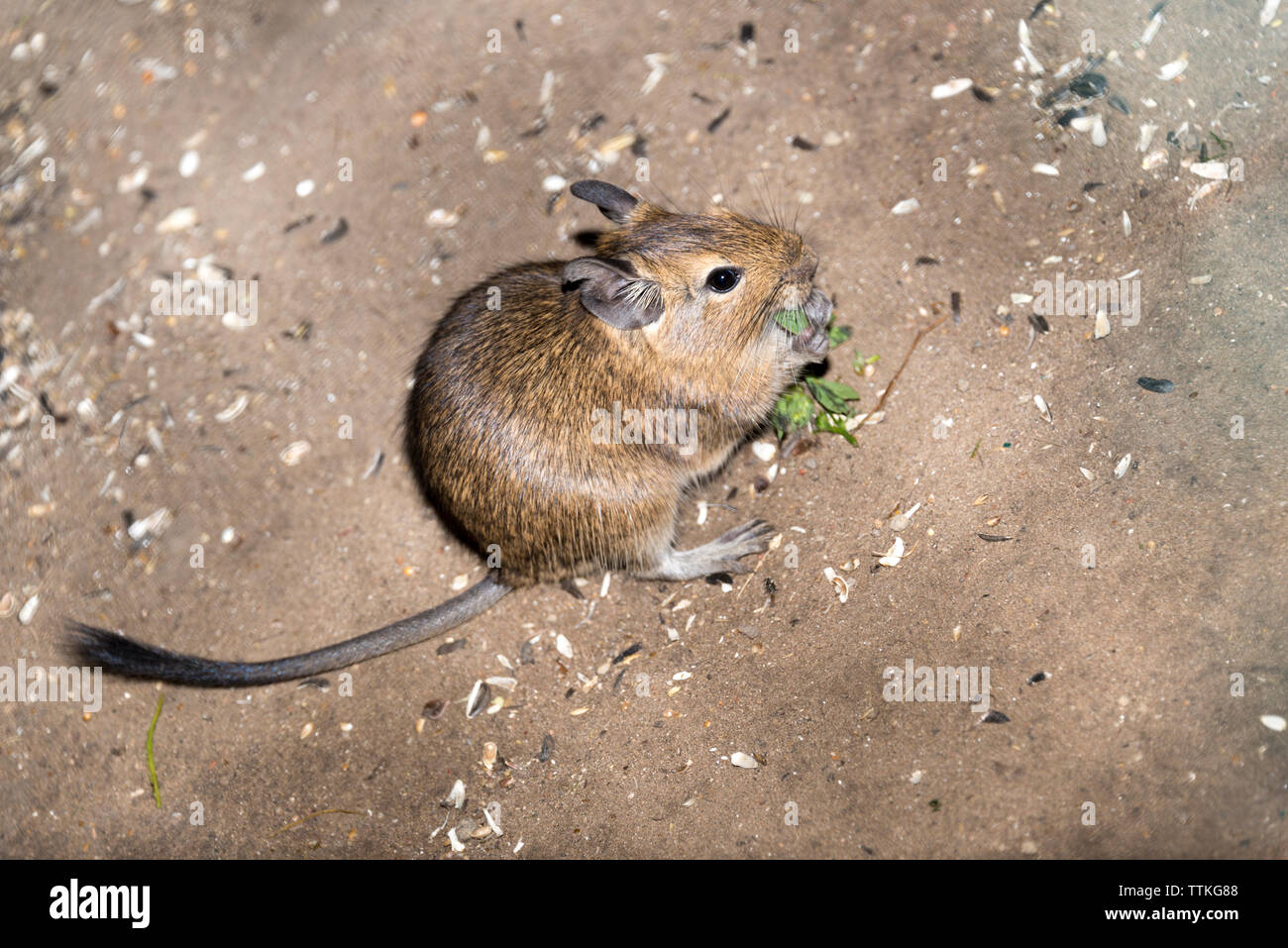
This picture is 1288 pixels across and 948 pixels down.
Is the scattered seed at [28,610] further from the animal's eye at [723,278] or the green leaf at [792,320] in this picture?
the green leaf at [792,320]

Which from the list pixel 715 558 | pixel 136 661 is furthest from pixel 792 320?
pixel 136 661

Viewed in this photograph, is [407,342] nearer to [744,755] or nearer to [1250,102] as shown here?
[744,755]

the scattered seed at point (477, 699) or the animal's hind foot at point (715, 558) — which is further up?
the animal's hind foot at point (715, 558)

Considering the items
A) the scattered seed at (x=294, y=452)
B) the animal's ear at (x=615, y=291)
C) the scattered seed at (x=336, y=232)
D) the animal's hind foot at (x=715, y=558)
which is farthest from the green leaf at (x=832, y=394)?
the scattered seed at (x=336, y=232)

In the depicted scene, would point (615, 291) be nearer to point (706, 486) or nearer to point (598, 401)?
point (598, 401)

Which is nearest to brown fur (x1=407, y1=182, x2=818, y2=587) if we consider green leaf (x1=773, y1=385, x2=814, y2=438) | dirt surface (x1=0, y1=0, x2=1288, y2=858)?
green leaf (x1=773, y1=385, x2=814, y2=438)
